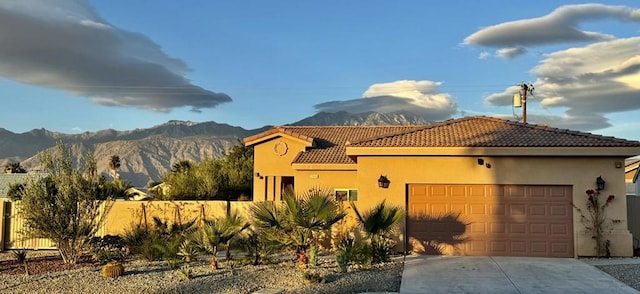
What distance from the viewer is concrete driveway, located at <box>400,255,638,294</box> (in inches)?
423

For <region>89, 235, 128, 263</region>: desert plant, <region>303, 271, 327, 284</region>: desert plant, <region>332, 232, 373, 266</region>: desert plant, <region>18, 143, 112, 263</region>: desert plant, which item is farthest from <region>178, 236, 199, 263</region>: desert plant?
<region>332, 232, 373, 266</region>: desert plant

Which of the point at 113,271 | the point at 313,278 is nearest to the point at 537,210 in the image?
the point at 313,278

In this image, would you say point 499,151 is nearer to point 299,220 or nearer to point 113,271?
point 299,220

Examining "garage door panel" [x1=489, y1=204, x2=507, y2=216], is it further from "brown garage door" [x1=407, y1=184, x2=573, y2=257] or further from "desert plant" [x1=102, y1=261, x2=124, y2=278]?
"desert plant" [x1=102, y1=261, x2=124, y2=278]

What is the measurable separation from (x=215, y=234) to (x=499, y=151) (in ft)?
27.4

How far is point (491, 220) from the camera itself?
50.3ft

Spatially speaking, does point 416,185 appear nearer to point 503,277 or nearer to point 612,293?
point 503,277

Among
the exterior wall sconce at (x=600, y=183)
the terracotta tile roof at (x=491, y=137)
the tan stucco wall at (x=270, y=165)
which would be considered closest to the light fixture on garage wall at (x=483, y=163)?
the terracotta tile roof at (x=491, y=137)

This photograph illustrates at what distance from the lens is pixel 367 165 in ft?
53.0

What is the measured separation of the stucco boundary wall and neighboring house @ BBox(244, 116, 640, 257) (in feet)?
15.4

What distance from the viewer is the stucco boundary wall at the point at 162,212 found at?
57.3 feet

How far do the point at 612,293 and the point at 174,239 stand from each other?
10419mm

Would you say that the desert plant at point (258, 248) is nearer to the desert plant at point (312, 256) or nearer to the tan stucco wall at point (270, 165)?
the desert plant at point (312, 256)

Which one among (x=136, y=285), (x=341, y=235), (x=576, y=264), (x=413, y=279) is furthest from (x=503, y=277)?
(x=136, y=285)
